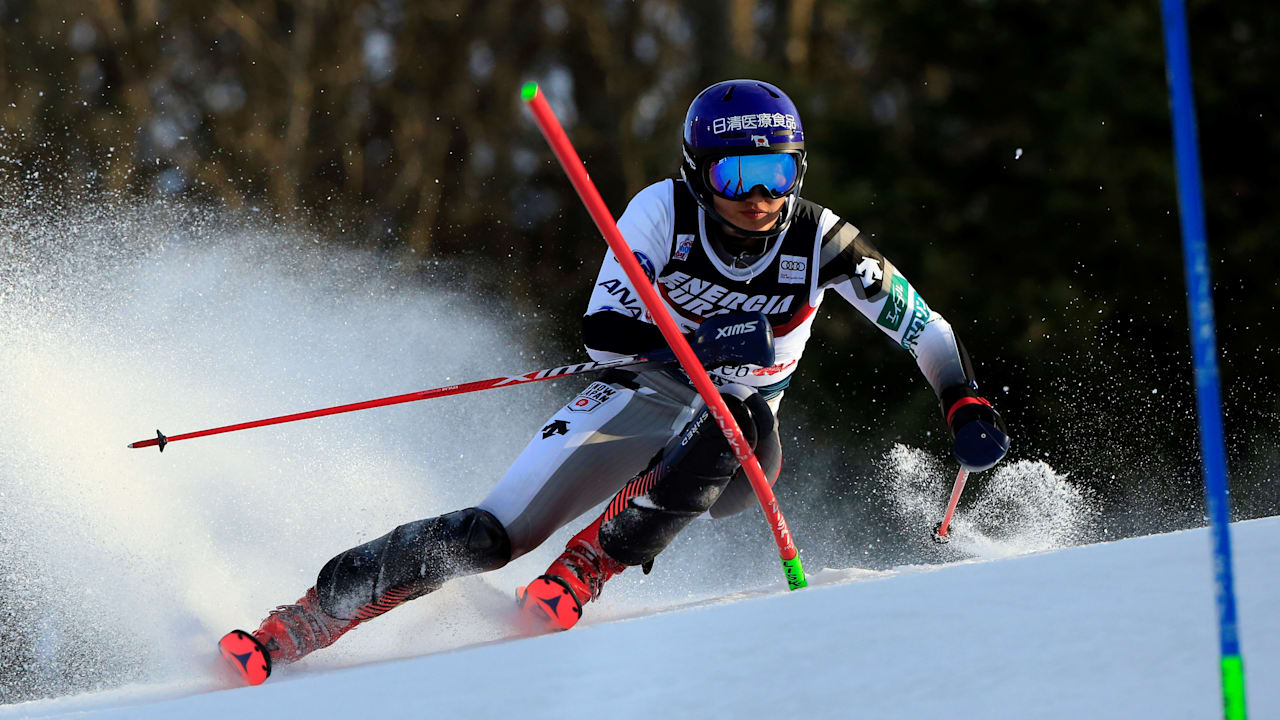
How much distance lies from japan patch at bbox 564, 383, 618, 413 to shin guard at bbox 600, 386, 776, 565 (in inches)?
10.0

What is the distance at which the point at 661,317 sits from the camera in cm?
336

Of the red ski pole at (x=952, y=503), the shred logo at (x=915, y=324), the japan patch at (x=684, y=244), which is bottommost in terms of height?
the red ski pole at (x=952, y=503)

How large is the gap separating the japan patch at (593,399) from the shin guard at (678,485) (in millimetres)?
253

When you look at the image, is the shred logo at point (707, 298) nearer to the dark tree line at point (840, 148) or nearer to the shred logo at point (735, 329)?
the shred logo at point (735, 329)

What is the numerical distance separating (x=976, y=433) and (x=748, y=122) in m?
1.01

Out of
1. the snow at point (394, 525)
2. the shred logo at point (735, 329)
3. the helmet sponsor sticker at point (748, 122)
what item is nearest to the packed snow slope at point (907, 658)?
the snow at point (394, 525)

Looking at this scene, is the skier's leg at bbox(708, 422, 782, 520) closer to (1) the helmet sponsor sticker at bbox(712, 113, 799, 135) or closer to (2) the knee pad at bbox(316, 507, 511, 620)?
(2) the knee pad at bbox(316, 507, 511, 620)

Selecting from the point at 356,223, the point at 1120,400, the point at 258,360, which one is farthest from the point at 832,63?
the point at 258,360

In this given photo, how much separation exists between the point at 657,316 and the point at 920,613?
48.0 inches

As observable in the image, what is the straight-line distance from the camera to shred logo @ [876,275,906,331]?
156 inches

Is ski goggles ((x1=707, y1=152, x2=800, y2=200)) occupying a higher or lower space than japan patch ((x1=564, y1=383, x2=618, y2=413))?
higher

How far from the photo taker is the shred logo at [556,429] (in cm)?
382

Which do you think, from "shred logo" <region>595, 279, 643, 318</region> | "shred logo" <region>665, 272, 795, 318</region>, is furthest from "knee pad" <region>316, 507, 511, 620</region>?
"shred logo" <region>665, 272, 795, 318</region>

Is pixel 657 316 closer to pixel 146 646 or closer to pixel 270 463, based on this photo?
pixel 146 646
